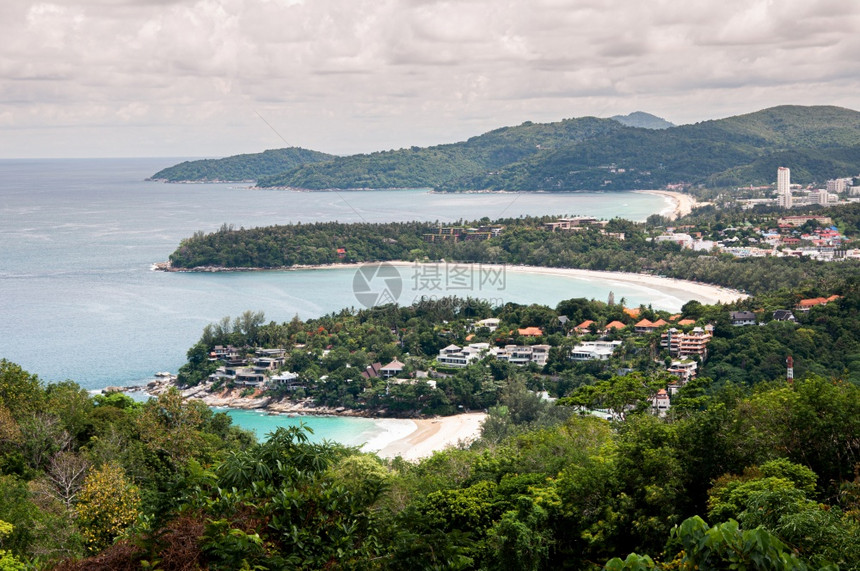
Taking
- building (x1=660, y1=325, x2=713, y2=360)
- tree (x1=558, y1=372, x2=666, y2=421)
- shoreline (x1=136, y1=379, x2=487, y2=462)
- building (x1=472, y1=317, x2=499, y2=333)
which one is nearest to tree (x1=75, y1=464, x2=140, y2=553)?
tree (x1=558, y1=372, x2=666, y2=421)

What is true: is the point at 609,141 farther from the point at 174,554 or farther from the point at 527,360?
the point at 174,554

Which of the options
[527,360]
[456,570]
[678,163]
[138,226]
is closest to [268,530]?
[456,570]

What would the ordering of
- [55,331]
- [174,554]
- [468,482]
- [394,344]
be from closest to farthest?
[174,554] < [468,482] < [394,344] < [55,331]

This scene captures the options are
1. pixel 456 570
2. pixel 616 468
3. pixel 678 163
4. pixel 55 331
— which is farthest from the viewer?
pixel 678 163

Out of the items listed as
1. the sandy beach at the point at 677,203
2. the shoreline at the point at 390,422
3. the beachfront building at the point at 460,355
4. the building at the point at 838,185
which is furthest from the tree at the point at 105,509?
the building at the point at 838,185

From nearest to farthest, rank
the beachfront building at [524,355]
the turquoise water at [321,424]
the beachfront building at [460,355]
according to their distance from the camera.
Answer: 1. the turquoise water at [321,424]
2. the beachfront building at [460,355]
3. the beachfront building at [524,355]

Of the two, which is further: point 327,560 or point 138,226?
point 138,226

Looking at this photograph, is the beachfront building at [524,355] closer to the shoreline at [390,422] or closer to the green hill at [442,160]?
the shoreline at [390,422]
